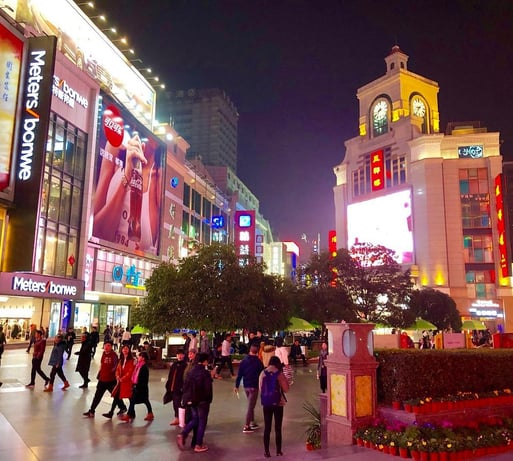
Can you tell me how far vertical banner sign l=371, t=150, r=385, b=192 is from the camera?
2670 inches

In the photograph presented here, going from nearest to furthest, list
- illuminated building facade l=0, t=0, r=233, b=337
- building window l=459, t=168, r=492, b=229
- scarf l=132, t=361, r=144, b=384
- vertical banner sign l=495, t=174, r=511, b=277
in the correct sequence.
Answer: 1. scarf l=132, t=361, r=144, b=384
2. illuminated building facade l=0, t=0, r=233, b=337
3. vertical banner sign l=495, t=174, r=511, b=277
4. building window l=459, t=168, r=492, b=229

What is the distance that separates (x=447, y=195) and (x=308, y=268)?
3131cm

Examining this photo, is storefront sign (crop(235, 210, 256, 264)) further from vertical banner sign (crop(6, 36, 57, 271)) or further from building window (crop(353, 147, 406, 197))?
vertical banner sign (crop(6, 36, 57, 271))

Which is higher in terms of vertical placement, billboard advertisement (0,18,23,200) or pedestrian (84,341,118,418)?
billboard advertisement (0,18,23,200)

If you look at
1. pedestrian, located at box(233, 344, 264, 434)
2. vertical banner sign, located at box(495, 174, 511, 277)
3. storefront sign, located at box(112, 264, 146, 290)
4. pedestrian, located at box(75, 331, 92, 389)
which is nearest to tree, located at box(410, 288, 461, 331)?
vertical banner sign, located at box(495, 174, 511, 277)

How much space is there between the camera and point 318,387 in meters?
16.2

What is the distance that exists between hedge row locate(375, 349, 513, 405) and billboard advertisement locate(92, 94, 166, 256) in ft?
116

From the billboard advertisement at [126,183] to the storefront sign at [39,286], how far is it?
5.28m

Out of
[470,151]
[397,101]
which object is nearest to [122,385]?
[470,151]

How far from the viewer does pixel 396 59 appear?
2958 inches

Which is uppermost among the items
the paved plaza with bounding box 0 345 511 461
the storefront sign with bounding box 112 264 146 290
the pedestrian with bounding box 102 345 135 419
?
the storefront sign with bounding box 112 264 146 290

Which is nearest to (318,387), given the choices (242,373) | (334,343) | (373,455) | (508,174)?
(242,373)

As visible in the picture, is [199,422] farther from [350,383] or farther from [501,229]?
[501,229]

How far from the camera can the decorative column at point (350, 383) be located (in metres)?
8.01
